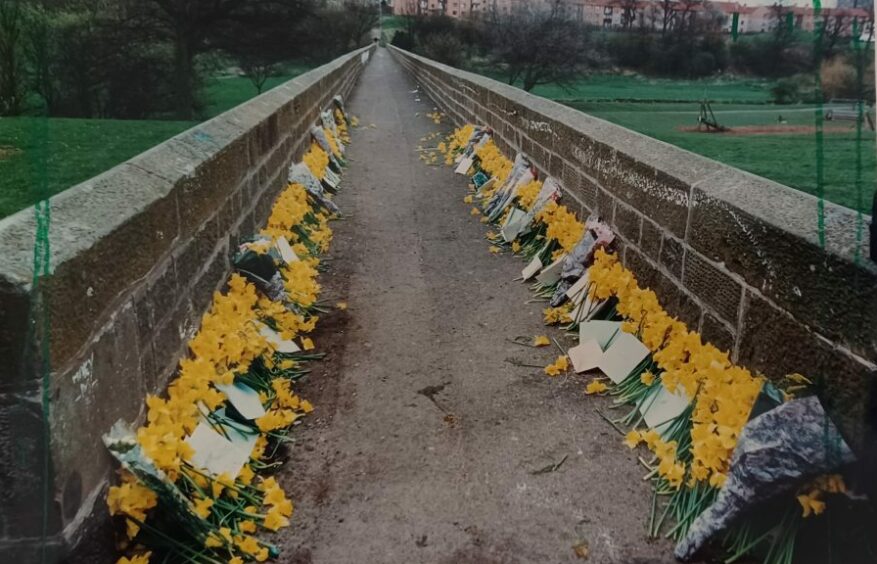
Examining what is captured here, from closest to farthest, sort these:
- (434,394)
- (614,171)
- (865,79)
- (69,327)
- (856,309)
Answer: (865,79) → (69,327) → (856,309) → (434,394) → (614,171)

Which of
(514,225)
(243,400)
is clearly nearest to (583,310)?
(514,225)

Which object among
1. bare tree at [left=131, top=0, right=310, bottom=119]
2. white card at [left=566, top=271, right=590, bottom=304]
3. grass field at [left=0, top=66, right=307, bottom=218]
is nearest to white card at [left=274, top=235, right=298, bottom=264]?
grass field at [left=0, top=66, right=307, bottom=218]

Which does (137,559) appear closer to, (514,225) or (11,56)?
(514,225)

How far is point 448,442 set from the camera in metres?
3.26

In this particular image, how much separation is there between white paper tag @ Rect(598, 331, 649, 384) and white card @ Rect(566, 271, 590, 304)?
2.27 ft

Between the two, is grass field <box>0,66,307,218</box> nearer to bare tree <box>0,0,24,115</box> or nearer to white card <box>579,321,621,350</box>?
bare tree <box>0,0,24,115</box>

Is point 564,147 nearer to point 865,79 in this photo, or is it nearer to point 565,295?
point 565,295

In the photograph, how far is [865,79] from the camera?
142cm

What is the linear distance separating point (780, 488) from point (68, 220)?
2.51m

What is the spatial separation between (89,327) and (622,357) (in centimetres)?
259

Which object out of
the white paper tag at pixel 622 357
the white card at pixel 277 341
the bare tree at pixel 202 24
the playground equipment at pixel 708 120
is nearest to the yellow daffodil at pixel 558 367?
the white paper tag at pixel 622 357

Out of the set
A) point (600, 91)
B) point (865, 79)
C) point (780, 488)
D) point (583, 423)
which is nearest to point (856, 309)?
point (780, 488)

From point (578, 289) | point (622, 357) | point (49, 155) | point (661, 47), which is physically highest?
point (661, 47)

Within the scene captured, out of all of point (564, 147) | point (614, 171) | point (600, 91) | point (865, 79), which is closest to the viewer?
point (865, 79)
